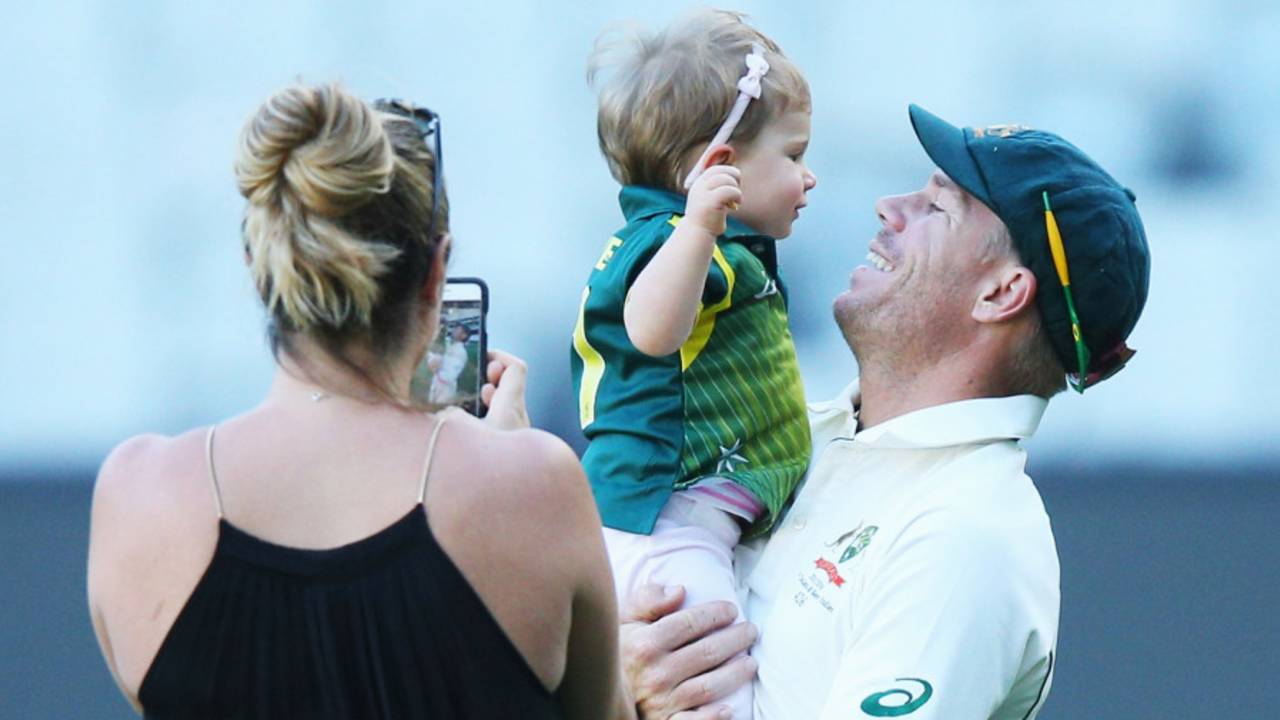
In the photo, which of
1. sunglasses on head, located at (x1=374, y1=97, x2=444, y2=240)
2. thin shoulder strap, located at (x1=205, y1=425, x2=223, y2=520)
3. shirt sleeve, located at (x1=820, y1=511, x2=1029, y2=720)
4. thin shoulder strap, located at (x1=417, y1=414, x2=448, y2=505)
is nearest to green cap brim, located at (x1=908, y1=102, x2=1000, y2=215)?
shirt sleeve, located at (x1=820, y1=511, x2=1029, y2=720)

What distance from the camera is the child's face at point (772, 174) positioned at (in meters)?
2.67

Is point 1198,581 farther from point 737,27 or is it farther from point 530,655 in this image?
point 530,655

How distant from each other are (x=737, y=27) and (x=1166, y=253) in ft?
8.83

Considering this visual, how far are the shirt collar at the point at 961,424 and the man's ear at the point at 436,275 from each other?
0.86 meters

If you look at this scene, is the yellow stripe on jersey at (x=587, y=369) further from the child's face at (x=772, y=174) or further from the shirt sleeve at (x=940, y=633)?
the shirt sleeve at (x=940, y=633)

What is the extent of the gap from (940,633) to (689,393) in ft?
1.82

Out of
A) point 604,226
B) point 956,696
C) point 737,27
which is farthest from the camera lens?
point 604,226

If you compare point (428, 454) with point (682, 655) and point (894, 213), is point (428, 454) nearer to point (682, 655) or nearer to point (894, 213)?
point (682, 655)

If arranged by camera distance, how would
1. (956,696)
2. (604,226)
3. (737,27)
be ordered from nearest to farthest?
(956,696) → (737,27) → (604,226)

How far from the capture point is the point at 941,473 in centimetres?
242

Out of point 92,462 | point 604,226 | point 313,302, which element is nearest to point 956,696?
point 313,302

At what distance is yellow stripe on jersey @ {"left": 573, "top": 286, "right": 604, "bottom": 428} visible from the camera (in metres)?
2.68

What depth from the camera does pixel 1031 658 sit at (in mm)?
2287

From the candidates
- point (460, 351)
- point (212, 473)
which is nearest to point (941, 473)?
point (460, 351)
